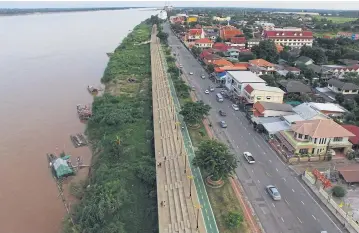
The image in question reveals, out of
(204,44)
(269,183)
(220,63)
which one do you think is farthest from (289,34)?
(269,183)

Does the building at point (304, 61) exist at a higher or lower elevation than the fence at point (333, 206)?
lower

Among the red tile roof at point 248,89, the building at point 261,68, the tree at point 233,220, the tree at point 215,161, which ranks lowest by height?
the building at point 261,68

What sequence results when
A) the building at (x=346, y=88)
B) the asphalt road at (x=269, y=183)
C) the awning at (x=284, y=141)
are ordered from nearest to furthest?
the asphalt road at (x=269, y=183) → the awning at (x=284, y=141) → the building at (x=346, y=88)

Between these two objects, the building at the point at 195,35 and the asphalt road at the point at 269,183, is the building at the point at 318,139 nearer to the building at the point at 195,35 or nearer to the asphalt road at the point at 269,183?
the asphalt road at the point at 269,183

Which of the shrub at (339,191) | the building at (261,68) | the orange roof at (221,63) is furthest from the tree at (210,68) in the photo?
the shrub at (339,191)

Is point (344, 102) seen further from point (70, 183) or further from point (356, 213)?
point (70, 183)

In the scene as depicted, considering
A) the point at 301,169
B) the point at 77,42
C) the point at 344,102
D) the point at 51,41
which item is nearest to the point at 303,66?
the point at 344,102
